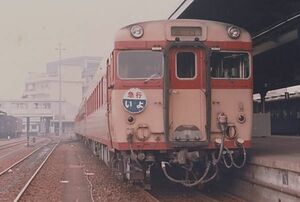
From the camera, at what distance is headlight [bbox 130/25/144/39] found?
1109cm

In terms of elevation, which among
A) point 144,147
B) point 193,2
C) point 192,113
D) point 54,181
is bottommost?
point 54,181

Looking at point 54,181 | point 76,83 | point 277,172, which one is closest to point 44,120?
point 76,83

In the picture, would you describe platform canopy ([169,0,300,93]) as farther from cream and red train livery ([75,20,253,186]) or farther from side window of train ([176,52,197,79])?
side window of train ([176,52,197,79])

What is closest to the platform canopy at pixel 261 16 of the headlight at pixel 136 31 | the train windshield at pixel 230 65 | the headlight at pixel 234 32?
the headlight at pixel 234 32

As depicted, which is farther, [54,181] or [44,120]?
[44,120]

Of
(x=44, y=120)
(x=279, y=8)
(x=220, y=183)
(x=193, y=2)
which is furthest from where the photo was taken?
(x=44, y=120)

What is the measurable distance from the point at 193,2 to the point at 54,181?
6.71 m

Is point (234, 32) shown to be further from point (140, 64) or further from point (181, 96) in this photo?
point (140, 64)

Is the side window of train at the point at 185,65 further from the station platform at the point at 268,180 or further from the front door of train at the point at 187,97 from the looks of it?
the station platform at the point at 268,180

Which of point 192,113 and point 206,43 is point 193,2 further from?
point 192,113

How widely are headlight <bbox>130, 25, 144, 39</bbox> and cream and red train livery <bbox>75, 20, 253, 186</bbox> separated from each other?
2 cm

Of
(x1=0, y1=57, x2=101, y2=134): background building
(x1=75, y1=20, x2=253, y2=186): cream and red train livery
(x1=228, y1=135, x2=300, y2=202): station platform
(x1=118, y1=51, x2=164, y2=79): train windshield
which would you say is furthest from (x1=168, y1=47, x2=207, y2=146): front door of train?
(x1=0, y1=57, x2=101, y2=134): background building

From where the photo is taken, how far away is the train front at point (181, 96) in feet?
35.6

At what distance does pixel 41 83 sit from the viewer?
116 m
